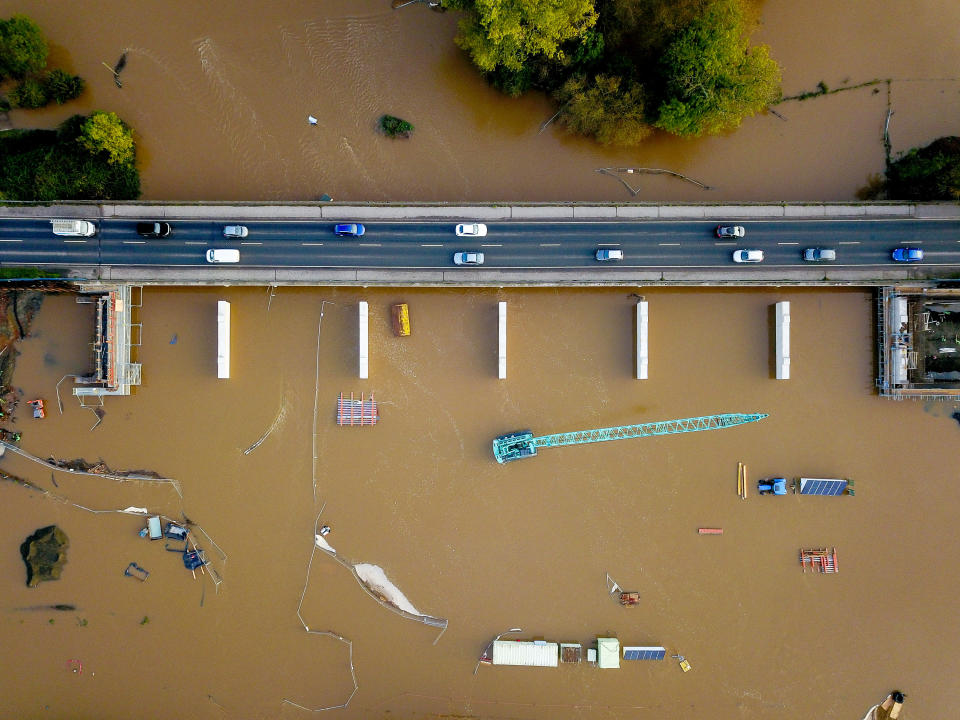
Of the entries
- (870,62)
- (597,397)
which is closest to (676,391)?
(597,397)

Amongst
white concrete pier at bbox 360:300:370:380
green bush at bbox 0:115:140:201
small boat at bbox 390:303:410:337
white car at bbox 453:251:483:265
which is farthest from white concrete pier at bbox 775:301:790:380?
green bush at bbox 0:115:140:201

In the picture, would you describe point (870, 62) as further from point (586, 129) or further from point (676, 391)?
point (676, 391)

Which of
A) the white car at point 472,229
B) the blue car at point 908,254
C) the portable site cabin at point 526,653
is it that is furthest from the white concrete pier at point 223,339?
the blue car at point 908,254

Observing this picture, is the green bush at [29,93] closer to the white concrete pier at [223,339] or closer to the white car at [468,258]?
the white concrete pier at [223,339]

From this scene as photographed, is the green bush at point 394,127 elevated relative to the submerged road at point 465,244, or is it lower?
elevated

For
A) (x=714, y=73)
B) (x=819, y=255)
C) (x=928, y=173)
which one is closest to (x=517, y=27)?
(x=714, y=73)

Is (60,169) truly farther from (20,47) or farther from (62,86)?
(20,47)
